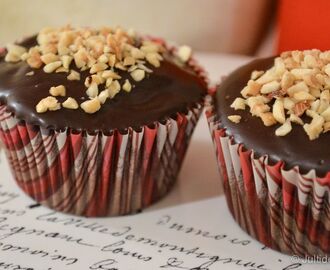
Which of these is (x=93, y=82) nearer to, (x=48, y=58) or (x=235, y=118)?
(x=48, y=58)

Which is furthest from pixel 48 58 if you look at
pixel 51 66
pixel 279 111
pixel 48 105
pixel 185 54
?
pixel 279 111

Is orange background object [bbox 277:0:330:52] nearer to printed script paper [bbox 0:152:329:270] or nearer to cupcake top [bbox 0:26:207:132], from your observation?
cupcake top [bbox 0:26:207:132]

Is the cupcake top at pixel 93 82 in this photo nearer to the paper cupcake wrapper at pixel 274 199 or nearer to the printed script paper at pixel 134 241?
the paper cupcake wrapper at pixel 274 199

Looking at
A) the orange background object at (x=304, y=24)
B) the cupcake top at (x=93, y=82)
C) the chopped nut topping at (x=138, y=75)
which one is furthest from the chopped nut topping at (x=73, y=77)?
the orange background object at (x=304, y=24)

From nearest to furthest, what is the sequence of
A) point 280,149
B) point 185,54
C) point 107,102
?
point 280,149, point 107,102, point 185,54

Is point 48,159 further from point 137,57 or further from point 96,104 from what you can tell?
point 137,57

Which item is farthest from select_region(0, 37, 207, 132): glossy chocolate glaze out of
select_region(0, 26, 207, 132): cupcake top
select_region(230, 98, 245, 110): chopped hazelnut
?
select_region(230, 98, 245, 110): chopped hazelnut
